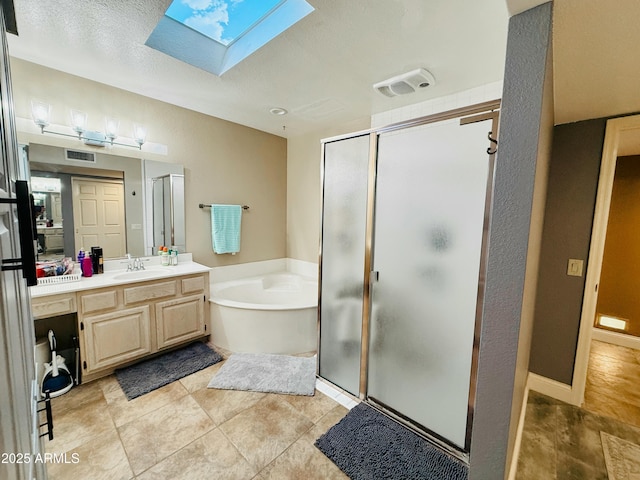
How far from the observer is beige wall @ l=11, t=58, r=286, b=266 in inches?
86.1

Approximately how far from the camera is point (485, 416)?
1.01 m

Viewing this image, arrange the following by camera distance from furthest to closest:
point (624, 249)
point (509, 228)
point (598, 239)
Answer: point (624, 249), point (598, 239), point (509, 228)

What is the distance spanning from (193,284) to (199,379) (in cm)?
87

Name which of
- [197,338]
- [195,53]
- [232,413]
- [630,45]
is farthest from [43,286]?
[630,45]

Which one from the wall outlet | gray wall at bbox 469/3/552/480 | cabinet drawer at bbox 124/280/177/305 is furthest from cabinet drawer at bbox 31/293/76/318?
the wall outlet

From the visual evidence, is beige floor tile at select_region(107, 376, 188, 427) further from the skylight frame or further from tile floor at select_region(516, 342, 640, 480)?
the skylight frame

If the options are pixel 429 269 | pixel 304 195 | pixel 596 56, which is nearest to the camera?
pixel 596 56

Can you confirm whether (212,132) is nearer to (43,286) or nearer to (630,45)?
(43,286)

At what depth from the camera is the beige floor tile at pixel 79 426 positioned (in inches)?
63.3

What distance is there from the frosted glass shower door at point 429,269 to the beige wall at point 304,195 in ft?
6.03

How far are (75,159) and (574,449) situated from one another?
429 centimetres

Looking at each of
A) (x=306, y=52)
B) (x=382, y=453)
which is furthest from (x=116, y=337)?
(x=306, y=52)

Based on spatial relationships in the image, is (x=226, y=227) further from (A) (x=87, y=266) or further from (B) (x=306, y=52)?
(B) (x=306, y=52)

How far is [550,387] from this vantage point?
2.09 metres
